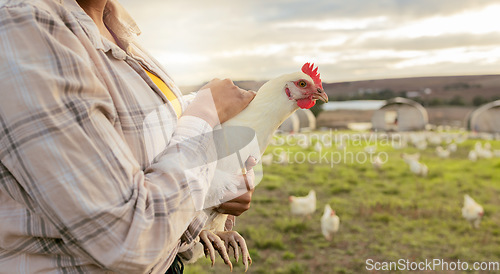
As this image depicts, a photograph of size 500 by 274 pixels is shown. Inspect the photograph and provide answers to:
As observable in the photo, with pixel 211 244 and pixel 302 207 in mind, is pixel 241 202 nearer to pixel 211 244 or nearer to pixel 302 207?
pixel 211 244

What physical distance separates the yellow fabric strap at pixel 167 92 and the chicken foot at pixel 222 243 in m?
0.40

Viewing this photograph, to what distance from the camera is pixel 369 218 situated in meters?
6.10

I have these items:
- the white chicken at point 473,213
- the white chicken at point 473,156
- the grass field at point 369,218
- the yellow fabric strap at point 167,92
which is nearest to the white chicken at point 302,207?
the grass field at point 369,218

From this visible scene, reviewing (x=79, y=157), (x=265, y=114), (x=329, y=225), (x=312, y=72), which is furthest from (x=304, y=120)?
(x=79, y=157)

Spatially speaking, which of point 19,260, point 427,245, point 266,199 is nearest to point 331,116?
point 266,199

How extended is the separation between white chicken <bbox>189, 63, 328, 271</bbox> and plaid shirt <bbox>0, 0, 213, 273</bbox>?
0.37 m

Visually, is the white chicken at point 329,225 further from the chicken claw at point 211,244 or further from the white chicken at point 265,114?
the chicken claw at point 211,244

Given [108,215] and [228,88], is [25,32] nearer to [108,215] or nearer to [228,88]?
[108,215]

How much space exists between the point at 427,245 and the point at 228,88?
5.10 m

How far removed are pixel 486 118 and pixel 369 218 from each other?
1145 cm

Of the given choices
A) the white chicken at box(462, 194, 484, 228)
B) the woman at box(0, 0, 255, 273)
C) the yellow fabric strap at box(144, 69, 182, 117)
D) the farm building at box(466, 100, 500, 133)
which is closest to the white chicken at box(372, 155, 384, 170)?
the white chicken at box(462, 194, 484, 228)

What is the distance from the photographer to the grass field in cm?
497

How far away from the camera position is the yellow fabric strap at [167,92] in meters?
1.06

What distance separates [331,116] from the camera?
614 inches
